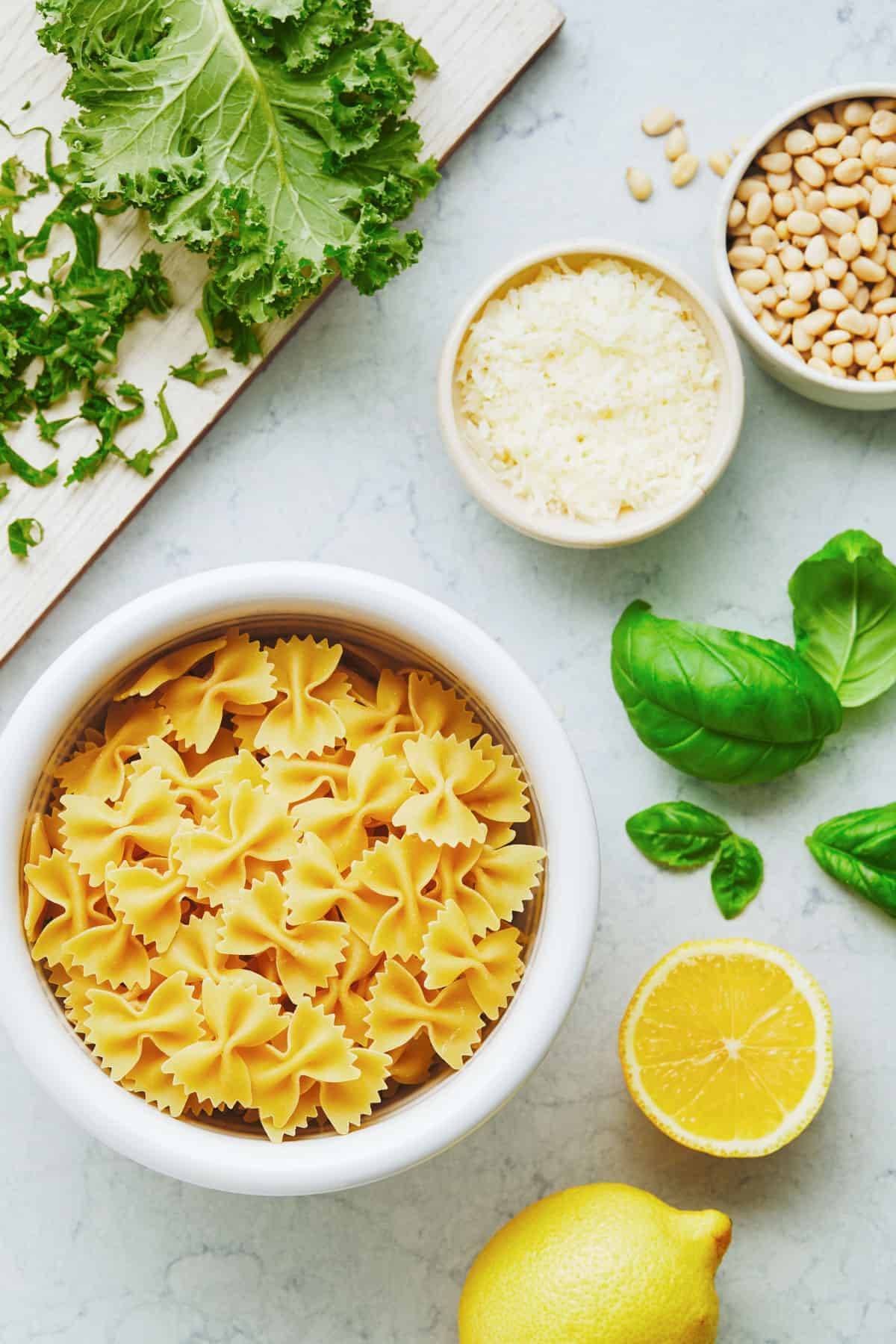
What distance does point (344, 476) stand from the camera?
5.11ft

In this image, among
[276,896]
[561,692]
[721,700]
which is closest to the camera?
[276,896]

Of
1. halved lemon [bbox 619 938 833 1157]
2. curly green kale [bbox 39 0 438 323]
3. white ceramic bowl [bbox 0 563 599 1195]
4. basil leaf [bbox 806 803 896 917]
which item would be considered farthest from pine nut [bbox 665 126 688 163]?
halved lemon [bbox 619 938 833 1157]

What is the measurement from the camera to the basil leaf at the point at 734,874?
5.03 feet

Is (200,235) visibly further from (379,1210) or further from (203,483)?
(379,1210)

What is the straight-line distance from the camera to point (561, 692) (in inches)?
60.9

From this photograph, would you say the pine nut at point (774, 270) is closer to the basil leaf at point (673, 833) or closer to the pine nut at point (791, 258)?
the pine nut at point (791, 258)

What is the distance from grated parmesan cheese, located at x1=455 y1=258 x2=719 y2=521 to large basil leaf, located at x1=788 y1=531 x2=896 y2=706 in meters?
0.19

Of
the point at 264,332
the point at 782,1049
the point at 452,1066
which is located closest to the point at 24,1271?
the point at 452,1066

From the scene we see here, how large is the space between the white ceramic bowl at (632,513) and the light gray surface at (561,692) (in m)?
0.10

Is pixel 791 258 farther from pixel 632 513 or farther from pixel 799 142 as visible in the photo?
pixel 632 513

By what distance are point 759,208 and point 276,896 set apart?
984 millimetres

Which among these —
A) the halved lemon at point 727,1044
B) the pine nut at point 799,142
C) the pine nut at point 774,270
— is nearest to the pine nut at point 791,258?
the pine nut at point 774,270

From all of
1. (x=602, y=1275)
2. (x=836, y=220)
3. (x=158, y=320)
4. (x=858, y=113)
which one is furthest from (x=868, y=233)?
(x=602, y=1275)

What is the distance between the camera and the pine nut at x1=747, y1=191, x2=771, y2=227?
150cm
